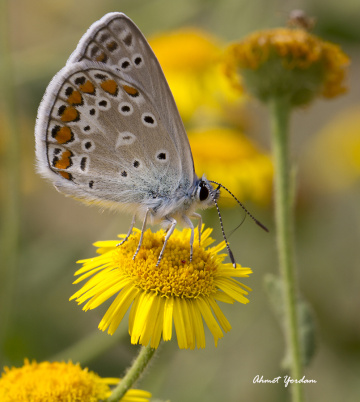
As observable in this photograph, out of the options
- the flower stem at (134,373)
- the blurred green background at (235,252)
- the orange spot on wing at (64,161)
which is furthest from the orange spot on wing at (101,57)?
the blurred green background at (235,252)

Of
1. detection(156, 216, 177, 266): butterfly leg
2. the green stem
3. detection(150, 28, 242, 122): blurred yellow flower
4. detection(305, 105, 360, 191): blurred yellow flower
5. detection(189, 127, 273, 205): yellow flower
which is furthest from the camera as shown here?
detection(305, 105, 360, 191): blurred yellow flower

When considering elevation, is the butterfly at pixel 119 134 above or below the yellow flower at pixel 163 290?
above

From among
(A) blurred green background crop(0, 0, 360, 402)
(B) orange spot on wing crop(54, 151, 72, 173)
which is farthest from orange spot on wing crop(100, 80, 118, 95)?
(A) blurred green background crop(0, 0, 360, 402)

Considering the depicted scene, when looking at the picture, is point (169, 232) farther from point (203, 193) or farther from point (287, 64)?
point (287, 64)

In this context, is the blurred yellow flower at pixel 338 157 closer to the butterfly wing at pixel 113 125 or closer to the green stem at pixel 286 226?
the green stem at pixel 286 226

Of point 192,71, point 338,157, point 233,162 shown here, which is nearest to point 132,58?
point 233,162

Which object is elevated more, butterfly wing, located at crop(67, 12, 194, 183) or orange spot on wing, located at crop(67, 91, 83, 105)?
butterfly wing, located at crop(67, 12, 194, 183)

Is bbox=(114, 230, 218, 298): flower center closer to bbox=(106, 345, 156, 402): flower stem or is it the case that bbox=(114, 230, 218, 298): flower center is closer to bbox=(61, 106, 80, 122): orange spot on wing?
Result: bbox=(106, 345, 156, 402): flower stem

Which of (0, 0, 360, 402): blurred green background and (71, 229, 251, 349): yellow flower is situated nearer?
(71, 229, 251, 349): yellow flower
